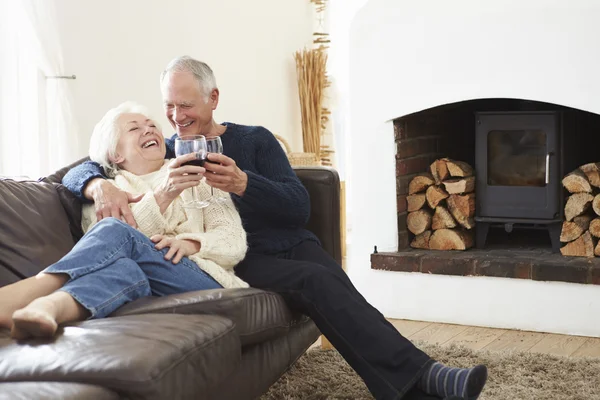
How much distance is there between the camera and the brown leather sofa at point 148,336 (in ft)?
5.49

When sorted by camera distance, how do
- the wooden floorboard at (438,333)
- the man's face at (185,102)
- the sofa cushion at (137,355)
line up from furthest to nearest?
the wooden floorboard at (438,333), the man's face at (185,102), the sofa cushion at (137,355)

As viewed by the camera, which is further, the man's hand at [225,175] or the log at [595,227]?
the log at [595,227]

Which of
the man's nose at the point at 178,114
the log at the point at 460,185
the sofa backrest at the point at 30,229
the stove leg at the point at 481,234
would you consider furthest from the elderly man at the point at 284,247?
the stove leg at the point at 481,234

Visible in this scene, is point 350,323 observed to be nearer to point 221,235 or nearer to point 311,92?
point 221,235

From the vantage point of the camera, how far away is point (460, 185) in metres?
3.95

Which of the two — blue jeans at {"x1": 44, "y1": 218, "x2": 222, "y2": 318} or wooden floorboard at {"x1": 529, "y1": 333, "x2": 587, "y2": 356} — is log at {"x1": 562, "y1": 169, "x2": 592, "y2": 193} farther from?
blue jeans at {"x1": 44, "y1": 218, "x2": 222, "y2": 318}

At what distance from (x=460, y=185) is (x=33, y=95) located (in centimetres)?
193

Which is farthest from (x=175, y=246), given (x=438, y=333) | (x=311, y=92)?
(x=311, y=92)

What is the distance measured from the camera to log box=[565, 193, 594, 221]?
369 centimetres

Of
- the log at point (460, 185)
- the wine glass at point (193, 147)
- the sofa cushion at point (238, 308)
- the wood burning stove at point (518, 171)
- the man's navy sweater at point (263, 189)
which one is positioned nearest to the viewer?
the sofa cushion at point (238, 308)

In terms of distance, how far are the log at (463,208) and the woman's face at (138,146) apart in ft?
5.51

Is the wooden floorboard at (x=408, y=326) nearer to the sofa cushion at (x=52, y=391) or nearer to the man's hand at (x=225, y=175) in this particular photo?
the man's hand at (x=225, y=175)

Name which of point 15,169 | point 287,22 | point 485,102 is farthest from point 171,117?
point 287,22

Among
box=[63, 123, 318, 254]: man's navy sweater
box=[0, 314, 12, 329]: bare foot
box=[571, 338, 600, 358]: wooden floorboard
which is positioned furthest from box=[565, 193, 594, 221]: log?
box=[0, 314, 12, 329]: bare foot
